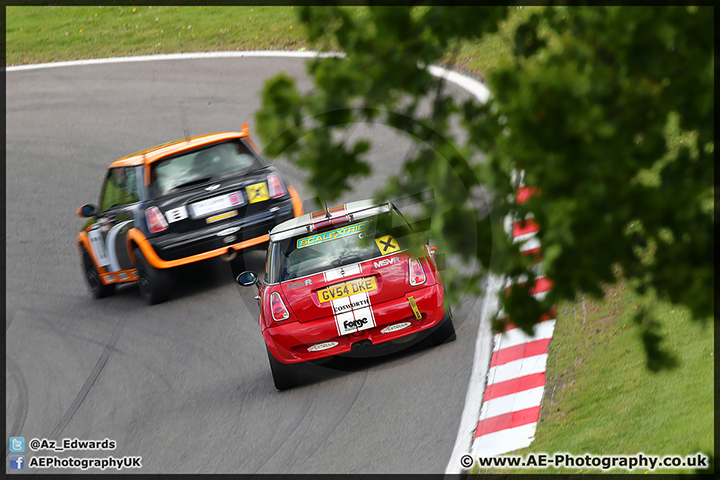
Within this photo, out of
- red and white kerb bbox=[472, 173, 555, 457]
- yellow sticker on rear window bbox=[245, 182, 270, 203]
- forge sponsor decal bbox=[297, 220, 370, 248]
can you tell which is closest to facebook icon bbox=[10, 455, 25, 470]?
forge sponsor decal bbox=[297, 220, 370, 248]

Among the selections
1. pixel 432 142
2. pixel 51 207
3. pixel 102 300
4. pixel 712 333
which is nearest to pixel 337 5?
pixel 432 142

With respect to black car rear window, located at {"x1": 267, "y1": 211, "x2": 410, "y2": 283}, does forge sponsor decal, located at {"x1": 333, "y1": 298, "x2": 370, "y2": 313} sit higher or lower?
lower

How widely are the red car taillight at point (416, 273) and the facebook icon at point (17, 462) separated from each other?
3693mm

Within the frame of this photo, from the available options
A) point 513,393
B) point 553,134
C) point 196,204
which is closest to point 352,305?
point 513,393

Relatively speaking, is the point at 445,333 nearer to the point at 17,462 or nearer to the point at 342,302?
the point at 342,302

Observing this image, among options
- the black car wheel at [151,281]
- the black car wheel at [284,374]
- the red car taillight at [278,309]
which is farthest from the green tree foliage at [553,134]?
the black car wheel at [151,281]

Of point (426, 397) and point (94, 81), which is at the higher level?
point (94, 81)

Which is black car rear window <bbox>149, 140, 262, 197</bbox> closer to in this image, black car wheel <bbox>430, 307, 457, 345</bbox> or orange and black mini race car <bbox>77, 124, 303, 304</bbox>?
orange and black mini race car <bbox>77, 124, 303, 304</bbox>

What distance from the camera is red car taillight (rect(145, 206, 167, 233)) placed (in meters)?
10.5

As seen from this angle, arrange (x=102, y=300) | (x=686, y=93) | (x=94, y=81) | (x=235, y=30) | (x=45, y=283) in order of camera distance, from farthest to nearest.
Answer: (x=235, y=30) < (x=94, y=81) < (x=45, y=283) < (x=102, y=300) < (x=686, y=93)

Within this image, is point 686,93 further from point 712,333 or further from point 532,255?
point 712,333

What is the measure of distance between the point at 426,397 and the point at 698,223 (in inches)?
200

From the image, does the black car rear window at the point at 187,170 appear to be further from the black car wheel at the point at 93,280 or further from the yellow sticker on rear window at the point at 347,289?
the yellow sticker on rear window at the point at 347,289

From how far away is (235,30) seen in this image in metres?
24.1
